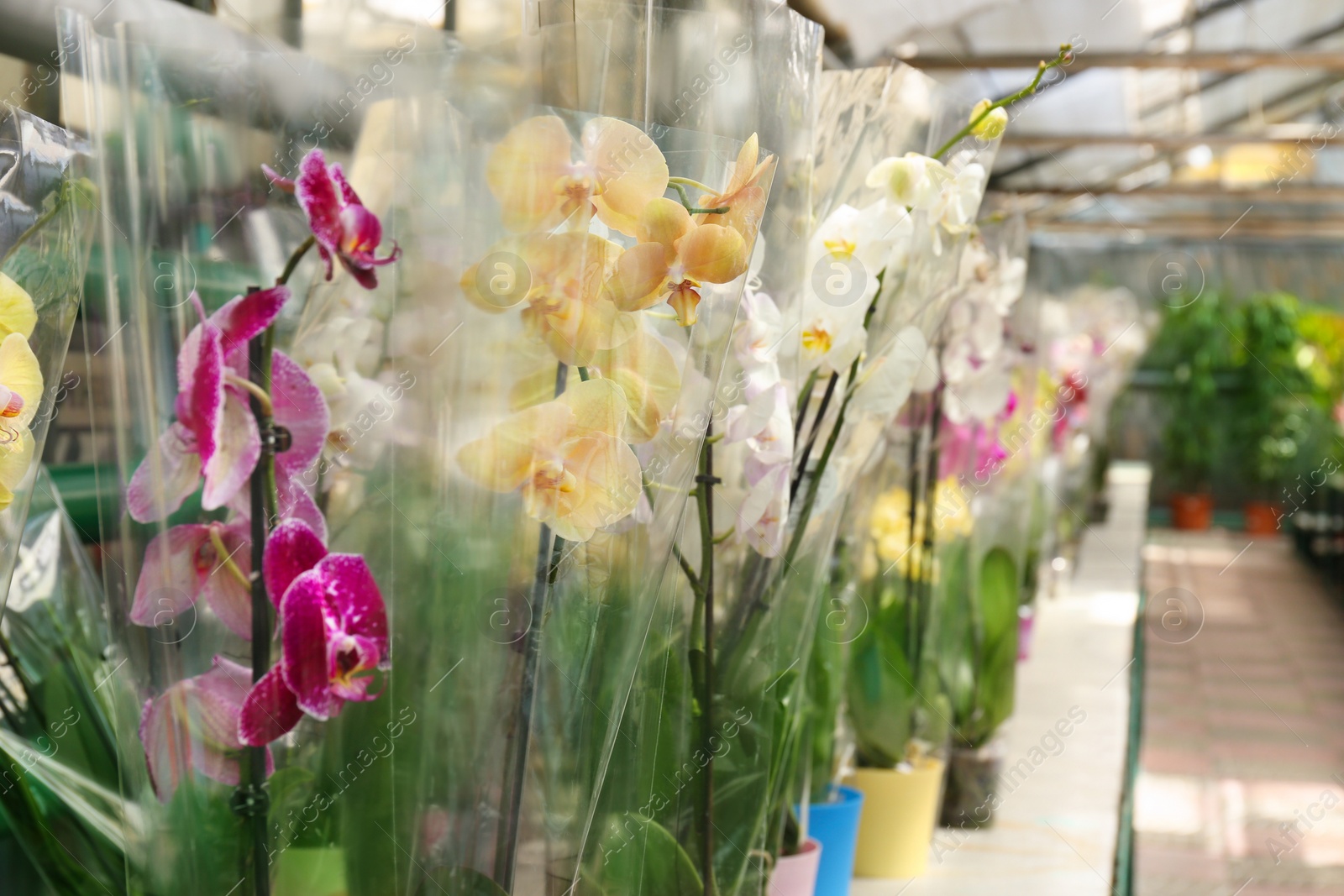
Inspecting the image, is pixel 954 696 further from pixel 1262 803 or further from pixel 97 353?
pixel 1262 803

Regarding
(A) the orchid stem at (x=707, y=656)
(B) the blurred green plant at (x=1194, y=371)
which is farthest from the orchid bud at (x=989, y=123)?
(B) the blurred green plant at (x=1194, y=371)

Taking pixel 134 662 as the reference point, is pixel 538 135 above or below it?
above

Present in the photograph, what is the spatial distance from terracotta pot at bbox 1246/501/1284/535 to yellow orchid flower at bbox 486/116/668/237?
35.4 feet

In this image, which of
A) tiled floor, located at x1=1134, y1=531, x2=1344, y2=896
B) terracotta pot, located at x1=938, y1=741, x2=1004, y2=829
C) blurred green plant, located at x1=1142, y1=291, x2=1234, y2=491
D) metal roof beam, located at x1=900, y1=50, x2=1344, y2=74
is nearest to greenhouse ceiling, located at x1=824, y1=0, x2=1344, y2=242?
metal roof beam, located at x1=900, y1=50, x2=1344, y2=74

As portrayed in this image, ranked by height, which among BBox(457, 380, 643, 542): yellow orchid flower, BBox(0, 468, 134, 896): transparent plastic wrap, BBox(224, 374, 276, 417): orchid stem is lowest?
BBox(0, 468, 134, 896): transparent plastic wrap

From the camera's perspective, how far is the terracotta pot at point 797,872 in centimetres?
83

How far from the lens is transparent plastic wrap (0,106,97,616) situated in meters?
0.49

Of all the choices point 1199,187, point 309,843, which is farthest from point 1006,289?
point 1199,187

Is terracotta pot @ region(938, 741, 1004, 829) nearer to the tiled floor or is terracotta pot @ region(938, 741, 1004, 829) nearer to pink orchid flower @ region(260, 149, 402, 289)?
pink orchid flower @ region(260, 149, 402, 289)

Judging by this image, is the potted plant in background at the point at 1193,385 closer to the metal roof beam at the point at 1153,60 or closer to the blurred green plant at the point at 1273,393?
the blurred green plant at the point at 1273,393

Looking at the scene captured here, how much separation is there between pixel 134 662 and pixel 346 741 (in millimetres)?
103

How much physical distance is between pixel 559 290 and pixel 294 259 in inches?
4.8

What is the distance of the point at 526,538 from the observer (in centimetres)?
54

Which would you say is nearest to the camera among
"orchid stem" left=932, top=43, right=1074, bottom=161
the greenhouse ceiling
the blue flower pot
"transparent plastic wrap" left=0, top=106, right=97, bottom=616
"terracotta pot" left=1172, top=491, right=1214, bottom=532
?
"transparent plastic wrap" left=0, top=106, right=97, bottom=616
